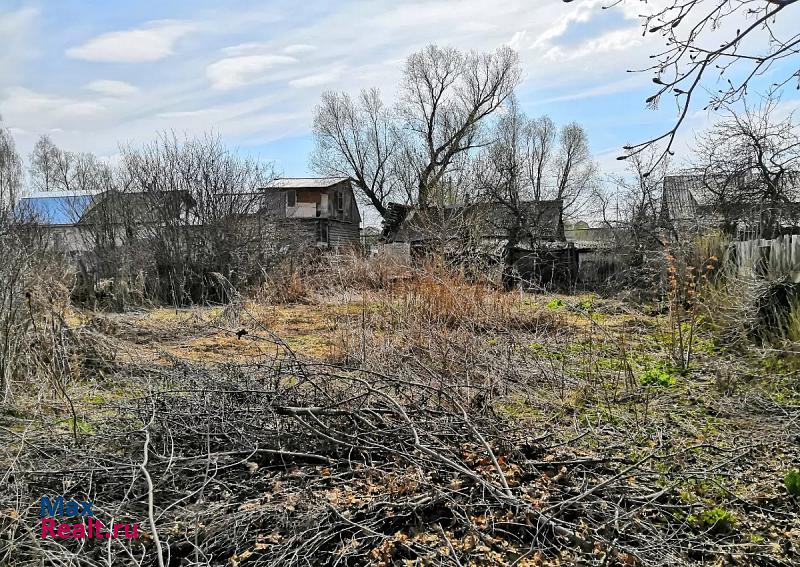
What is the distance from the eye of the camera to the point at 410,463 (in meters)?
3.28

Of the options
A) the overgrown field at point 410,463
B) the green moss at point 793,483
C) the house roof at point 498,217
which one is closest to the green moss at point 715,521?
the overgrown field at point 410,463

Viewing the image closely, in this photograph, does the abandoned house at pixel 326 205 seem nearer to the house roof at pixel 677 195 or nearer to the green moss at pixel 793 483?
the house roof at pixel 677 195

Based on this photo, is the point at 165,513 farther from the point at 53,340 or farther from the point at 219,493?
Result: the point at 53,340

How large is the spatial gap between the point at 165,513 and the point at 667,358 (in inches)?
215

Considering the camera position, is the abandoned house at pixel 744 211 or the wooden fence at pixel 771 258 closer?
the wooden fence at pixel 771 258

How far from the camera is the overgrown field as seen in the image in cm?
262

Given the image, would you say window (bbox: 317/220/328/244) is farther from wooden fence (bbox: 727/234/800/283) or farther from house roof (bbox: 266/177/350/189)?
wooden fence (bbox: 727/234/800/283)

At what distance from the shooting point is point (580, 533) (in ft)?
8.82

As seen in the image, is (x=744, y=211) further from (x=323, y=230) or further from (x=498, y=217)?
(x=323, y=230)

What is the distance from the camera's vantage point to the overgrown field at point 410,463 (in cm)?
262

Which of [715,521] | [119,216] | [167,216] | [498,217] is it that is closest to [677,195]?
[498,217]

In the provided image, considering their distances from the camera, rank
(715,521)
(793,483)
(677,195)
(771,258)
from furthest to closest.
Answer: (677,195)
(771,258)
(793,483)
(715,521)

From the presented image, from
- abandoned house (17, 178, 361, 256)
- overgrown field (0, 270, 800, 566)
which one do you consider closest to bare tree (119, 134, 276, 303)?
abandoned house (17, 178, 361, 256)

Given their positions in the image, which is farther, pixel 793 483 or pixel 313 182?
pixel 313 182
